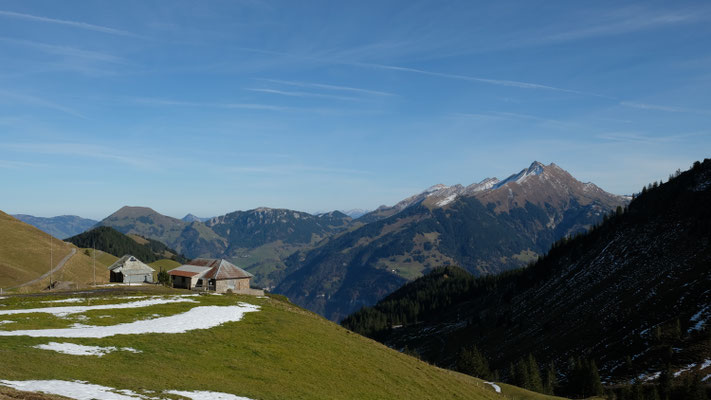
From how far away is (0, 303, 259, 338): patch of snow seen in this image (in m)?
40.1

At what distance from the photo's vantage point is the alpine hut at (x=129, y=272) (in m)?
136

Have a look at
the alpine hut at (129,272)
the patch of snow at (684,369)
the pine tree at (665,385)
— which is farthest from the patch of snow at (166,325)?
the patch of snow at (684,369)

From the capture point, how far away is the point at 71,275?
506ft

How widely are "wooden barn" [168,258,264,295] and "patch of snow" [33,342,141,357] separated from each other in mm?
66398

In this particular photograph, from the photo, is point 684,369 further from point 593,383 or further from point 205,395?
point 205,395

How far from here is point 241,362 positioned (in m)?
38.9

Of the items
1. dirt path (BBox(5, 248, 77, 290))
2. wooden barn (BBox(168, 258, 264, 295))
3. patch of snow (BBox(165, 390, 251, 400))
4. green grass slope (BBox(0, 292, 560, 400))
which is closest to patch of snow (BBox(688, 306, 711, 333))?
green grass slope (BBox(0, 292, 560, 400))

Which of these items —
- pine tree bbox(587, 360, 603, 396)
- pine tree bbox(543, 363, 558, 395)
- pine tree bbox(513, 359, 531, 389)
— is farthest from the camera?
pine tree bbox(543, 363, 558, 395)

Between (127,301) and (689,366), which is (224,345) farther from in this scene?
(689,366)

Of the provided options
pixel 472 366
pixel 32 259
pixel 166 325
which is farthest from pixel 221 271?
pixel 32 259

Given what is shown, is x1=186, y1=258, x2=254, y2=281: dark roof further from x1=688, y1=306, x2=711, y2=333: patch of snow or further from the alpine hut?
x1=688, y1=306, x2=711, y2=333: patch of snow

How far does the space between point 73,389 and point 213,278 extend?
80.4 metres

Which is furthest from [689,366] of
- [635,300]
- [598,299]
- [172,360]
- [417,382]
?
[172,360]

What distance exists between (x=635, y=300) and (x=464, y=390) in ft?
407
